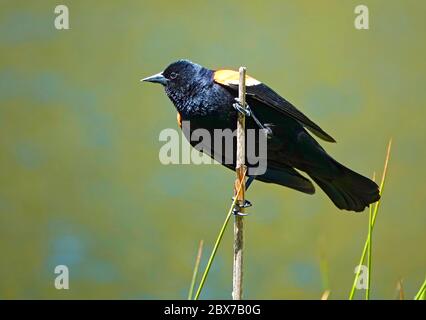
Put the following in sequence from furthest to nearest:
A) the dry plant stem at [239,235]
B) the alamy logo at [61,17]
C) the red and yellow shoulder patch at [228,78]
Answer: the alamy logo at [61,17] < the red and yellow shoulder patch at [228,78] < the dry plant stem at [239,235]

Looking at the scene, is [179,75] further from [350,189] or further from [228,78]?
[350,189]

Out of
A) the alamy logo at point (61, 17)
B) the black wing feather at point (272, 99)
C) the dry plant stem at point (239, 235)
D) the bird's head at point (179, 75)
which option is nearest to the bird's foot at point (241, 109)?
the dry plant stem at point (239, 235)

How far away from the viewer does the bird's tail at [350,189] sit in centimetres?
165

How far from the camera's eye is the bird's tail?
1651 mm

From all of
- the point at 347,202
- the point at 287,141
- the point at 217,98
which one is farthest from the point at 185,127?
the point at 347,202

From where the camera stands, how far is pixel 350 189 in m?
1.69

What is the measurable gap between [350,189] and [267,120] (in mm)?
284

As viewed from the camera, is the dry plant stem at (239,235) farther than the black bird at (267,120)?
No

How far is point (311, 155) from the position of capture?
181 centimetres

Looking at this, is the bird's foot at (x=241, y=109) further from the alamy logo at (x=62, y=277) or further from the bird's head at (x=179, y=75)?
the alamy logo at (x=62, y=277)

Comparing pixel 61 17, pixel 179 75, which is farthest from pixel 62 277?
pixel 179 75
